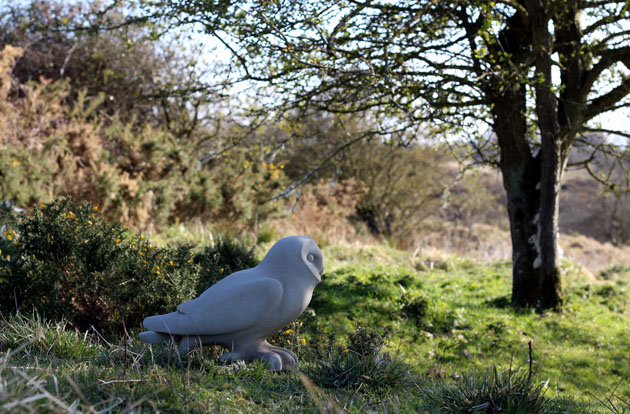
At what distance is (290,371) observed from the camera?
3.95 meters

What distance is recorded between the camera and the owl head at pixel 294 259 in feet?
12.8

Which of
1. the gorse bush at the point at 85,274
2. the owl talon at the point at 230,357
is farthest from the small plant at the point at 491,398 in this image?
the gorse bush at the point at 85,274

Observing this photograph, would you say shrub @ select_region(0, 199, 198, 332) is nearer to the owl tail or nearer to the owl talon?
the owl tail

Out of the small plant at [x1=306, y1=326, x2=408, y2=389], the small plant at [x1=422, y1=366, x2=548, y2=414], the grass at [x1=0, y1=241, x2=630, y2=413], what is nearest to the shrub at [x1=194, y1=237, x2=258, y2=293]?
the grass at [x1=0, y1=241, x2=630, y2=413]

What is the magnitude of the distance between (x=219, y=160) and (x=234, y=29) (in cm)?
849

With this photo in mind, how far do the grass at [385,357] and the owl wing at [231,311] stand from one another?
0.18 m

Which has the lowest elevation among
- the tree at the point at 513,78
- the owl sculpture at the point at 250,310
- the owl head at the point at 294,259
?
the owl sculpture at the point at 250,310

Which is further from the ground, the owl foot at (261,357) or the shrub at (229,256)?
the shrub at (229,256)

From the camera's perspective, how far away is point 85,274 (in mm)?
5074

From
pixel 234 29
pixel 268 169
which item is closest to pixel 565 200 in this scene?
pixel 268 169

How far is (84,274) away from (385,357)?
114 inches

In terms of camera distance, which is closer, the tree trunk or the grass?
the grass

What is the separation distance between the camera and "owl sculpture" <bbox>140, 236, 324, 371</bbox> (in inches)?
148

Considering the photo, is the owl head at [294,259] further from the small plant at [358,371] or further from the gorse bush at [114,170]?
the gorse bush at [114,170]
